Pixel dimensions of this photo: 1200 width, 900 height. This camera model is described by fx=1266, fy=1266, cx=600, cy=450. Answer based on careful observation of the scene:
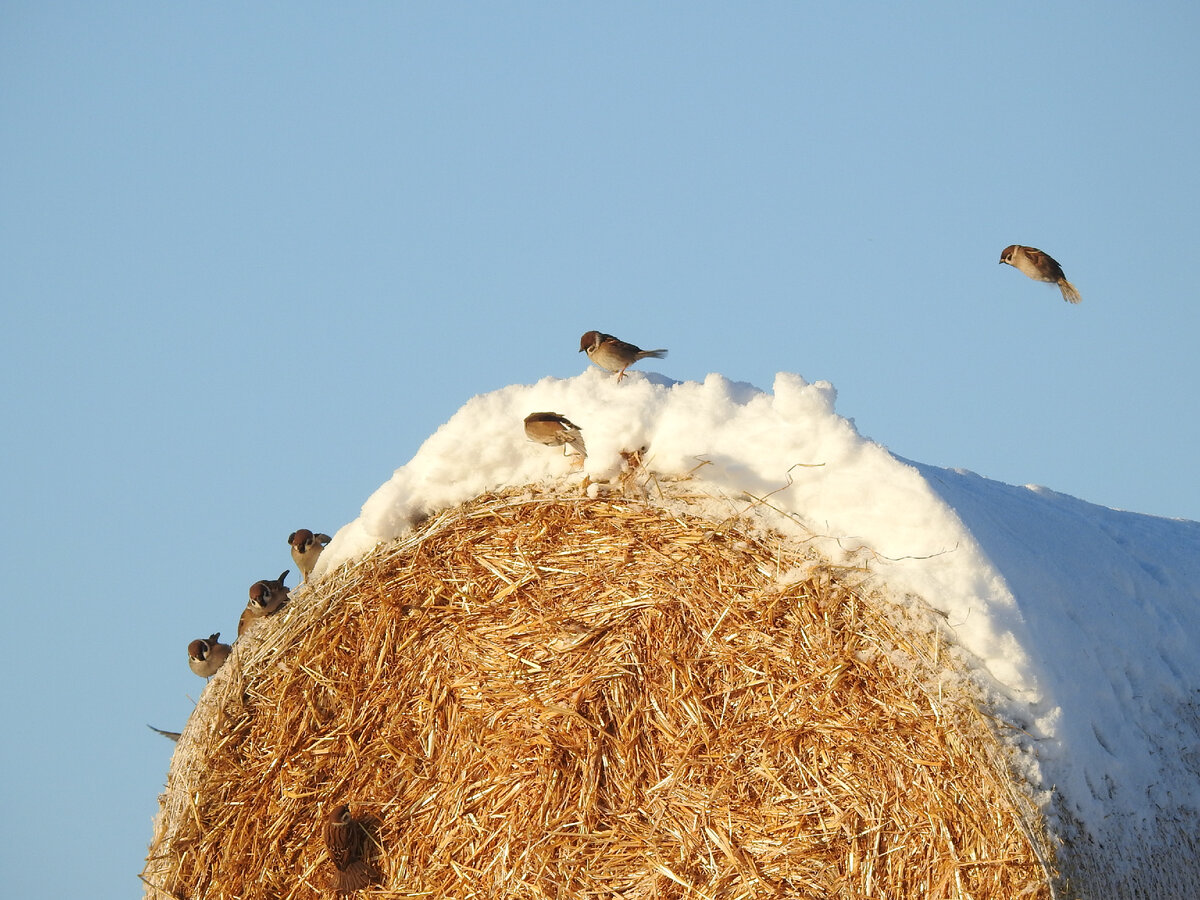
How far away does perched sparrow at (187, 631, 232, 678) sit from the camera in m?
6.14

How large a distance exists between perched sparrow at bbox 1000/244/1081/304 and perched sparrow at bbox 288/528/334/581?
12.3 ft

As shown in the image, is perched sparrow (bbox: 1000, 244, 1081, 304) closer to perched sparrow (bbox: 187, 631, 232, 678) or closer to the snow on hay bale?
the snow on hay bale

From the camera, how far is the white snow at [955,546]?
12.6ft

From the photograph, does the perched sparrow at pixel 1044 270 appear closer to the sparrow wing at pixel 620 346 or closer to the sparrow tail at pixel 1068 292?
the sparrow tail at pixel 1068 292

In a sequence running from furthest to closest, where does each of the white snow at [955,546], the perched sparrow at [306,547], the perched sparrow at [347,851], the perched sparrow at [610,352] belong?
the perched sparrow at [306,547] < the perched sparrow at [610,352] < the perched sparrow at [347,851] < the white snow at [955,546]

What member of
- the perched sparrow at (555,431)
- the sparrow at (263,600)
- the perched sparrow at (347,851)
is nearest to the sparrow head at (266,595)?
the sparrow at (263,600)

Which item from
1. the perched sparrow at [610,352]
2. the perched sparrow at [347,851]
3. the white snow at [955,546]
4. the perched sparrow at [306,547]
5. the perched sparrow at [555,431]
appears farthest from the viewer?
the perched sparrow at [306,547]

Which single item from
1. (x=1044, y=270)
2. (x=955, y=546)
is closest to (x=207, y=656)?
(x=955, y=546)

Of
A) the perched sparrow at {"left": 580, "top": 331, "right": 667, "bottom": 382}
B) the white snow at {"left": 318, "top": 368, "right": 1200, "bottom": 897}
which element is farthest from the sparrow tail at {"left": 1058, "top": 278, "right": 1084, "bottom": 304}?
the perched sparrow at {"left": 580, "top": 331, "right": 667, "bottom": 382}

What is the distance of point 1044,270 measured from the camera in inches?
Result: 252

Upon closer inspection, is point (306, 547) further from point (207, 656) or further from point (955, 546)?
point (955, 546)

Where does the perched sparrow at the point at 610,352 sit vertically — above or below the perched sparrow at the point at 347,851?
above

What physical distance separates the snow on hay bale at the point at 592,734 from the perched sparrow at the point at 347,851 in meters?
0.05

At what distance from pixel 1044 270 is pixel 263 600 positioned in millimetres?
4119
